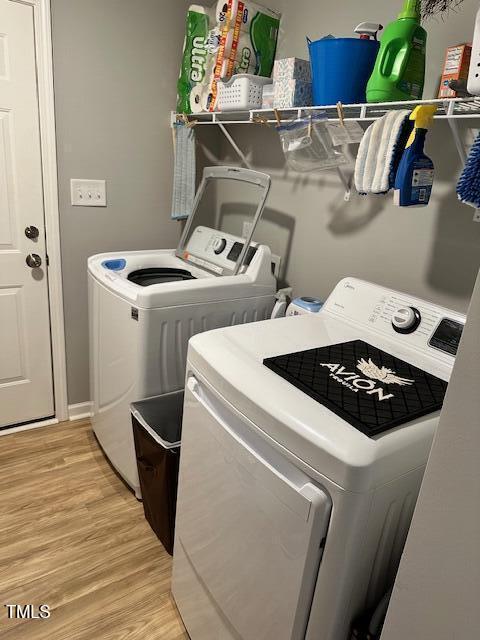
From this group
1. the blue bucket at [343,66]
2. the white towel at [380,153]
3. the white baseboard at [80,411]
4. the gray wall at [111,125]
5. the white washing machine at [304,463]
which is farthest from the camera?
the white baseboard at [80,411]

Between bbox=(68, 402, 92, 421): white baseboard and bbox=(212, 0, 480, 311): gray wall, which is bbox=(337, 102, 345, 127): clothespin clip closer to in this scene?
bbox=(212, 0, 480, 311): gray wall

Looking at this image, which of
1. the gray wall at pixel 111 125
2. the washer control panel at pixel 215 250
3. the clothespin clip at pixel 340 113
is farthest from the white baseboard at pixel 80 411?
the clothespin clip at pixel 340 113

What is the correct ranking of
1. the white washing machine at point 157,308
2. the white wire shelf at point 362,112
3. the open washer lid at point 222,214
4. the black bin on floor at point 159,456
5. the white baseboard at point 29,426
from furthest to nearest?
1. the white baseboard at point 29,426
2. the open washer lid at point 222,214
3. the white washing machine at point 157,308
4. the black bin on floor at point 159,456
5. the white wire shelf at point 362,112

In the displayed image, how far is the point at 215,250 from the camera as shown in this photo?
2102mm

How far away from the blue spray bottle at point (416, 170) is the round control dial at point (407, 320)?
31 cm

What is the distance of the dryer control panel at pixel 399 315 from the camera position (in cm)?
121

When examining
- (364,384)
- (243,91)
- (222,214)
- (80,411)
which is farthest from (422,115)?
(80,411)

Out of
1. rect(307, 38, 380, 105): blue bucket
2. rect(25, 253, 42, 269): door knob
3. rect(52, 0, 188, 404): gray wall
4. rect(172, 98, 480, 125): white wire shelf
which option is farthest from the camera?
rect(25, 253, 42, 269): door knob

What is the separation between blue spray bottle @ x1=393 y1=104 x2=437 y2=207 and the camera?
1.20m

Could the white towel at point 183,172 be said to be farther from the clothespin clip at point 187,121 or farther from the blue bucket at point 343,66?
the blue bucket at point 343,66

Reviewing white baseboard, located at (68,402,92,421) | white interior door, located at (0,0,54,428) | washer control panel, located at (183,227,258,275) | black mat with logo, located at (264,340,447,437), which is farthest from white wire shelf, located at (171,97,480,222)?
white baseboard, located at (68,402,92,421)

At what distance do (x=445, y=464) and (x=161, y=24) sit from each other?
2.45 m

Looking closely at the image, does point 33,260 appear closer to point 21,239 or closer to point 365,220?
point 21,239

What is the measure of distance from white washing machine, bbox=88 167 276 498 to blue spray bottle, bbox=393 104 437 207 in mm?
723
